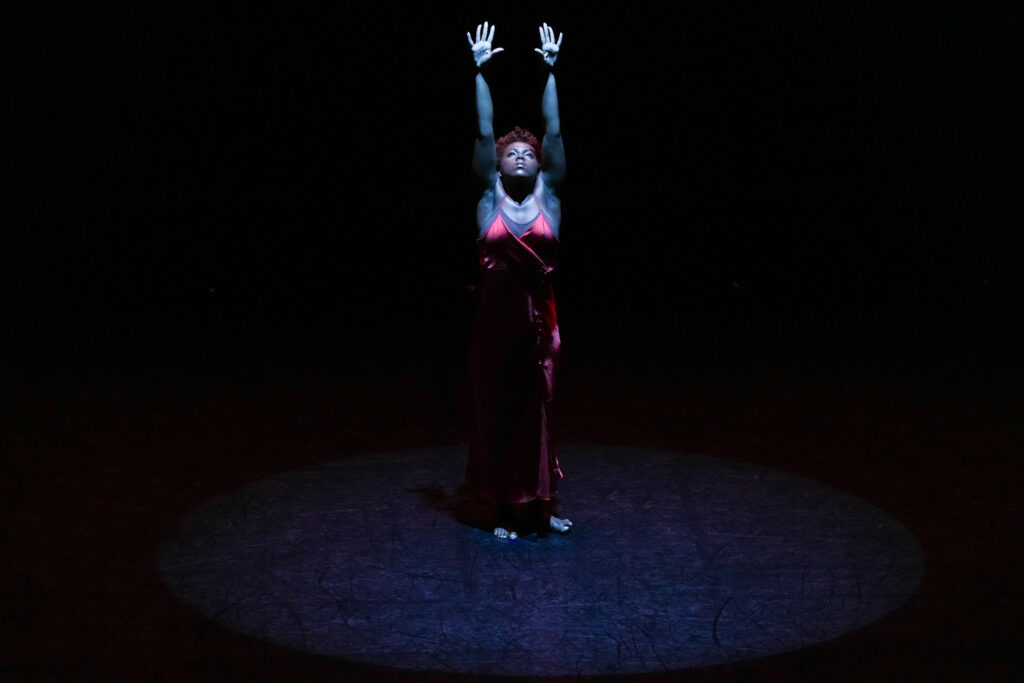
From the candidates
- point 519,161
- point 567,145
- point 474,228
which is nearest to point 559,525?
point 519,161

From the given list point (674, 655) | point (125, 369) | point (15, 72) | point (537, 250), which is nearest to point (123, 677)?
point (674, 655)

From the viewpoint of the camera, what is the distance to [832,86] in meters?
8.82

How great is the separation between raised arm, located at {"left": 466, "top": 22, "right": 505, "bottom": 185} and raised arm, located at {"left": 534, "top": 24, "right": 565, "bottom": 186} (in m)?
0.19

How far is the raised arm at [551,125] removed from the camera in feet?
12.6

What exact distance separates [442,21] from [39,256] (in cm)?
454

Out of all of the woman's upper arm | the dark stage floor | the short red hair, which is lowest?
the dark stage floor

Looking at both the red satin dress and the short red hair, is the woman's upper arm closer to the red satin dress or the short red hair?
the short red hair

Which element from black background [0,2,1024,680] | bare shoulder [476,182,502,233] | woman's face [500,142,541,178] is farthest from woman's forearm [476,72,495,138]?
black background [0,2,1024,680]

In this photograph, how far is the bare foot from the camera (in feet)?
13.5

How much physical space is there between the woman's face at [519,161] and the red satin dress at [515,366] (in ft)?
0.59

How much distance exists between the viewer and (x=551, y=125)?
152 inches

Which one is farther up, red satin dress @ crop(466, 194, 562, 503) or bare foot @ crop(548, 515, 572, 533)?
red satin dress @ crop(466, 194, 562, 503)

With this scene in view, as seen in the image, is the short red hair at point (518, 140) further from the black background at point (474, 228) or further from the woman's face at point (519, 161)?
the black background at point (474, 228)

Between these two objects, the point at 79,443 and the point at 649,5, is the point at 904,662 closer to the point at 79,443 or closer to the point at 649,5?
the point at 79,443
